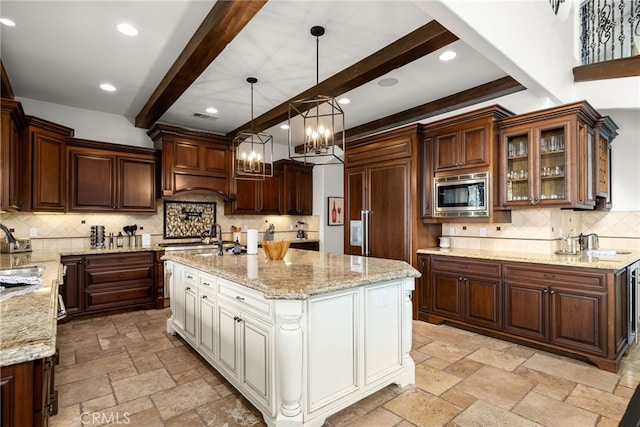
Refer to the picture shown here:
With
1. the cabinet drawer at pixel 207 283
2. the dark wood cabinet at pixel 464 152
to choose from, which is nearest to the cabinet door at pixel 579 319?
the dark wood cabinet at pixel 464 152

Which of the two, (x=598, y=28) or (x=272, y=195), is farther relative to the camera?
(x=272, y=195)

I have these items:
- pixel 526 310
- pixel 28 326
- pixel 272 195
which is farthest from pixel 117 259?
pixel 526 310

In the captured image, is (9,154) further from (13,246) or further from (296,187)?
(296,187)

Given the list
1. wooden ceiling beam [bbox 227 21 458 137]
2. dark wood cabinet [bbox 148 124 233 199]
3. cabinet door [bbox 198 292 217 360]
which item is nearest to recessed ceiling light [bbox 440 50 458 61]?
wooden ceiling beam [bbox 227 21 458 137]

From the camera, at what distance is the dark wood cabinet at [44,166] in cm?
391

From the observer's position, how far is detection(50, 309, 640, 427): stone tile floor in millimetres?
2240

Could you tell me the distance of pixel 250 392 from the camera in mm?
2277

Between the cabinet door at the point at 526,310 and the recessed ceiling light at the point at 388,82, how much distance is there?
2527 mm

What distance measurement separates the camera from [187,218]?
5.75 meters

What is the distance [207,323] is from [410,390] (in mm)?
1722

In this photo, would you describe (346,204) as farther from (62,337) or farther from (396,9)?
(62,337)

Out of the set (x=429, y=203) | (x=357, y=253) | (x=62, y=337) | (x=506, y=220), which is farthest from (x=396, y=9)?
(x=62, y=337)

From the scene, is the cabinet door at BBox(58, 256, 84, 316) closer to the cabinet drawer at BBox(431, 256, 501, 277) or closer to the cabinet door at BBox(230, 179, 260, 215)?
the cabinet door at BBox(230, 179, 260, 215)

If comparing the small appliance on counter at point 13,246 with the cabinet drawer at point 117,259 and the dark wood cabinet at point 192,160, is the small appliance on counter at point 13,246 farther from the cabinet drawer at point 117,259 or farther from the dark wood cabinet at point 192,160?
the dark wood cabinet at point 192,160
